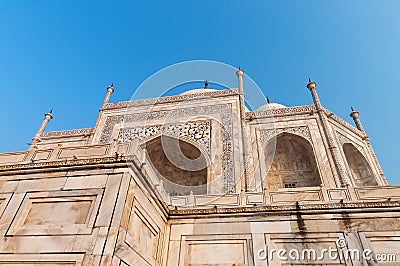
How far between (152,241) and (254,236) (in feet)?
6.93

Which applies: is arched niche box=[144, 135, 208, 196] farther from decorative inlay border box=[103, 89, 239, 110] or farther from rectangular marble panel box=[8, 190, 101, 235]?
rectangular marble panel box=[8, 190, 101, 235]

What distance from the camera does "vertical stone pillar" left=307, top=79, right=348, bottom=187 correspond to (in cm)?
1002

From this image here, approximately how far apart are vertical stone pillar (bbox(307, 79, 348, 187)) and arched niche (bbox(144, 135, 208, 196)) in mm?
5081

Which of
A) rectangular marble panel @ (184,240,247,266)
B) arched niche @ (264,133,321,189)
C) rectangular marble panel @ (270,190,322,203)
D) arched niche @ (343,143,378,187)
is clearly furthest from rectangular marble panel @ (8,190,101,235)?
arched niche @ (343,143,378,187)

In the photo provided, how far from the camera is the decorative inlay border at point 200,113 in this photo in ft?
34.9

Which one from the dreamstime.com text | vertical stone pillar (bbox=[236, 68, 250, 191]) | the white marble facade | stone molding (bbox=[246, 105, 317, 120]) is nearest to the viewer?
the white marble facade

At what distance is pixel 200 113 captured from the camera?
40.7ft

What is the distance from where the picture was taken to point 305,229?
Result: 18.4 feet

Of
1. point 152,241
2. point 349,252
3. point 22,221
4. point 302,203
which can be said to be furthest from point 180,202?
point 349,252

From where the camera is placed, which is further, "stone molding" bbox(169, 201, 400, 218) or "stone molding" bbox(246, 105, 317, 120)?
"stone molding" bbox(246, 105, 317, 120)

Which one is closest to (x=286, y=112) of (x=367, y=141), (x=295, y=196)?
(x=367, y=141)

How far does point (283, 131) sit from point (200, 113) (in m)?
3.82

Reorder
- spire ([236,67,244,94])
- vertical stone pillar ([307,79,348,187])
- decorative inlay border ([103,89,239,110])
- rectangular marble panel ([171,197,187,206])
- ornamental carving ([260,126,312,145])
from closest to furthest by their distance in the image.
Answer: rectangular marble panel ([171,197,187,206]) < vertical stone pillar ([307,79,348,187]) < ornamental carving ([260,126,312,145]) < decorative inlay border ([103,89,239,110]) < spire ([236,67,244,94])

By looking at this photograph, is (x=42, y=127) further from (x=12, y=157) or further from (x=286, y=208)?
(x=286, y=208)
